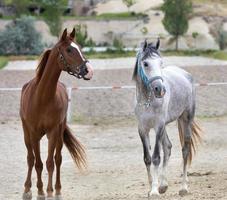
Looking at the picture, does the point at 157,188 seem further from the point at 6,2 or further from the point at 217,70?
the point at 6,2

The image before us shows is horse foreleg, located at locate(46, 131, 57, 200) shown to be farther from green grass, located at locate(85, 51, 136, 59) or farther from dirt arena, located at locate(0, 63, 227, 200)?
green grass, located at locate(85, 51, 136, 59)

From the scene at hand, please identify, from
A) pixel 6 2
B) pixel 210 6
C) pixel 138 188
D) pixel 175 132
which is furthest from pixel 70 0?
pixel 138 188

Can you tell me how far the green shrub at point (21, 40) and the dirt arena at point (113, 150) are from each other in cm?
1540

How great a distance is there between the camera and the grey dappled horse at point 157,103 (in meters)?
8.79

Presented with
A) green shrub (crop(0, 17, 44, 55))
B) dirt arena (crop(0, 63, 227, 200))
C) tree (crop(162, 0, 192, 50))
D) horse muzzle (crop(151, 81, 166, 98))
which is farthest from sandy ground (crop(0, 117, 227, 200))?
tree (crop(162, 0, 192, 50))

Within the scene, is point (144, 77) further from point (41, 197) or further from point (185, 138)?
point (41, 197)

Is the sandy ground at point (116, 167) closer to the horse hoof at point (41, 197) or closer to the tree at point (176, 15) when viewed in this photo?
the horse hoof at point (41, 197)

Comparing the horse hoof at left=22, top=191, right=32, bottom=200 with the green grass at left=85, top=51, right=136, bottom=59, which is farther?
the green grass at left=85, top=51, right=136, bottom=59

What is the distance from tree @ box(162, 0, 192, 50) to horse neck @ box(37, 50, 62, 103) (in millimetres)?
36286

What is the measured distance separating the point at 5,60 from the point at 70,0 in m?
40.3

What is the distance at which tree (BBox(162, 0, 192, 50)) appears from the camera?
44750 mm

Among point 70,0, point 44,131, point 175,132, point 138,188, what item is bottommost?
point 70,0

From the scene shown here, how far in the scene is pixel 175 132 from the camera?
16266 mm

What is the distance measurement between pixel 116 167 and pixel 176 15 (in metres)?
34.2
